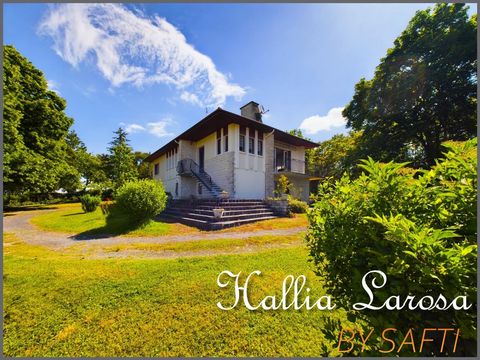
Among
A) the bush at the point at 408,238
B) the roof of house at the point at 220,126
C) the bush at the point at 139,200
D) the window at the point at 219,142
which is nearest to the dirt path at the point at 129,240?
the bush at the point at 139,200

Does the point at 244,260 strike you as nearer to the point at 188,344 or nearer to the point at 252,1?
the point at 188,344

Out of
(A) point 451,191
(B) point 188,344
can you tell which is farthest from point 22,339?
(A) point 451,191

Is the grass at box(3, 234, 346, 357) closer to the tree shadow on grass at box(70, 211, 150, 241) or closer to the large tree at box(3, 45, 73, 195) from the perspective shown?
the tree shadow on grass at box(70, 211, 150, 241)

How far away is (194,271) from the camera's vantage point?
4496 millimetres

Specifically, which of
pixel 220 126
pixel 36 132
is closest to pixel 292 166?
pixel 220 126

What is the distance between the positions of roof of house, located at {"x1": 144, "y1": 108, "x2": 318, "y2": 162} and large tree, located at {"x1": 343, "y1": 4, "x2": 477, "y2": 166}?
652cm

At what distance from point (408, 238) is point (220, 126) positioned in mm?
15724

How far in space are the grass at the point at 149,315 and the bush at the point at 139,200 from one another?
5.09 m

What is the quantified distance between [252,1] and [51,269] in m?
6.78

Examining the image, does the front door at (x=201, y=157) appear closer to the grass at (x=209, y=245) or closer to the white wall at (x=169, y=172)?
the white wall at (x=169, y=172)

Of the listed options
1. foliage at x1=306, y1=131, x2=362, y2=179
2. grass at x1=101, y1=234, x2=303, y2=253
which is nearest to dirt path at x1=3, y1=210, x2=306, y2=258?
grass at x1=101, y1=234, x2=303, y2=253

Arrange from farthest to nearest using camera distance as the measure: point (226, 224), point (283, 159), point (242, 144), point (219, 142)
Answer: point (283, 159), point (219, 142), point (242, 144), point (226, 224)

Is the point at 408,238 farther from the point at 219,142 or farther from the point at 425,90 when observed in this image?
the point at 425,90

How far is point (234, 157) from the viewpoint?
14.8 metres
